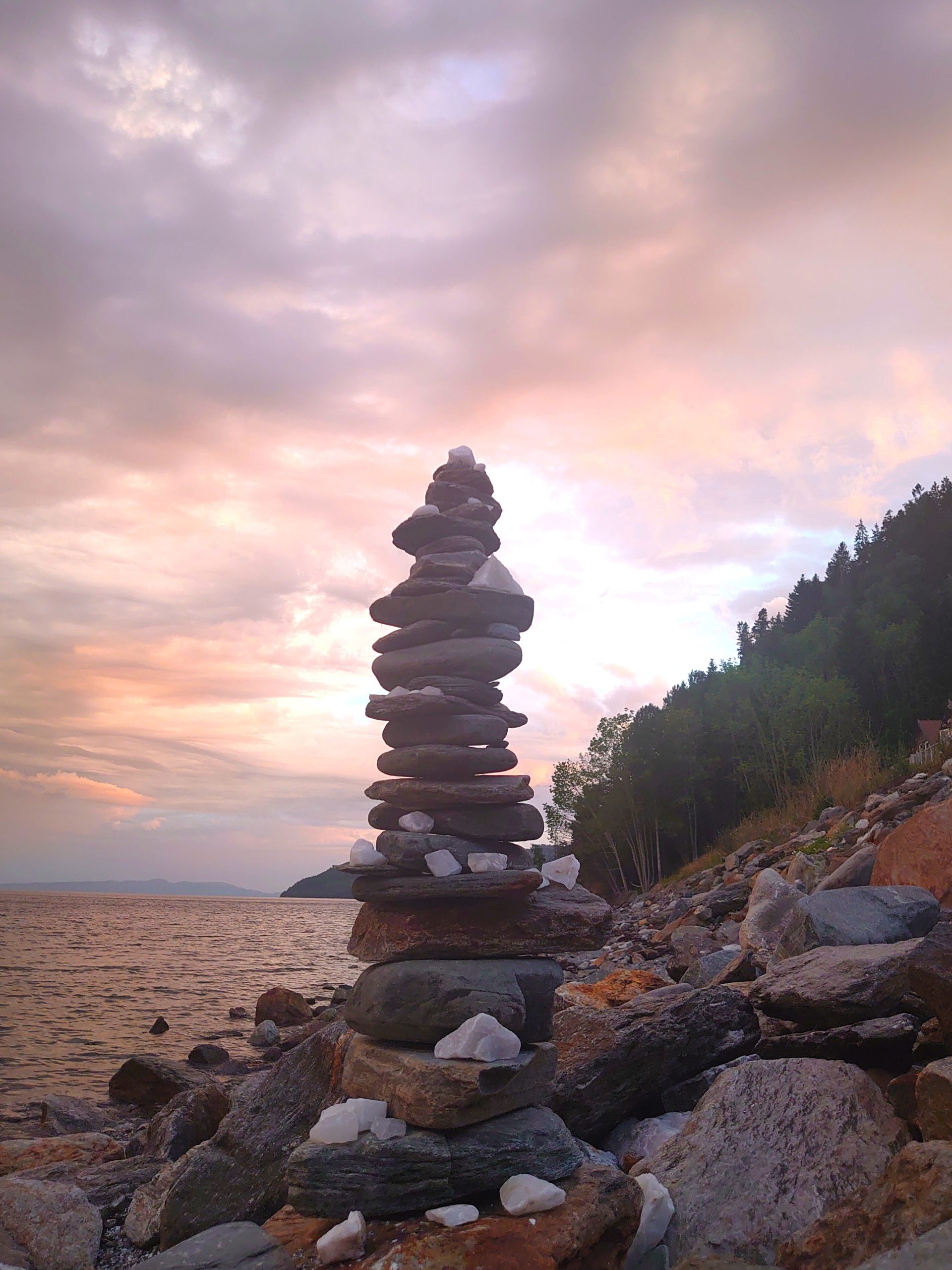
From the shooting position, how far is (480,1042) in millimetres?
5469

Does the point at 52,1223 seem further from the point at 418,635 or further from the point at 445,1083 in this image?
the point at 418,635

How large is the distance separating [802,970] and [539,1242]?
349 cm

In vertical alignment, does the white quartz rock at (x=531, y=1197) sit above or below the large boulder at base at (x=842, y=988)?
below

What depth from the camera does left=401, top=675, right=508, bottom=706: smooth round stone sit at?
7.25m

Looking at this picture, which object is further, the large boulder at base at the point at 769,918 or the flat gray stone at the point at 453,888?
the large boulder at base at the point at 769,918

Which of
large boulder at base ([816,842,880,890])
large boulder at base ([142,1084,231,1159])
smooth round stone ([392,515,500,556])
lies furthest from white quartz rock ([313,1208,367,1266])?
large boulder at base ([816,842,880,890])

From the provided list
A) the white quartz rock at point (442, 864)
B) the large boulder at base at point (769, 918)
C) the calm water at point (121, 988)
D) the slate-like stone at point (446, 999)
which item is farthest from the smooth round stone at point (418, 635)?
the calm water at point (121, 988)

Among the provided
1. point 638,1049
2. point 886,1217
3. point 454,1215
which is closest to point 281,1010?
point 638,1049

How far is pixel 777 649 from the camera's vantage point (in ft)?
245

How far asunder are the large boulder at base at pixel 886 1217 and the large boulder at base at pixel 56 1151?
8.55m

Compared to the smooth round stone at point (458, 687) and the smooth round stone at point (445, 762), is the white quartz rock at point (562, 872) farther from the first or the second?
the smooth round stone at point (458, 687)

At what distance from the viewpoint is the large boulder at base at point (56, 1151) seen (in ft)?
30.9

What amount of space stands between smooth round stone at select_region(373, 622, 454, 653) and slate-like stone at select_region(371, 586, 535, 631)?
6 cm

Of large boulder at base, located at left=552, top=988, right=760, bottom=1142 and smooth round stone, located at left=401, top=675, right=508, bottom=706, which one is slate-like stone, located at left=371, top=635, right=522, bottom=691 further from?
large boulder at base, located at left=552, top=988, right=760, bottom=1142
